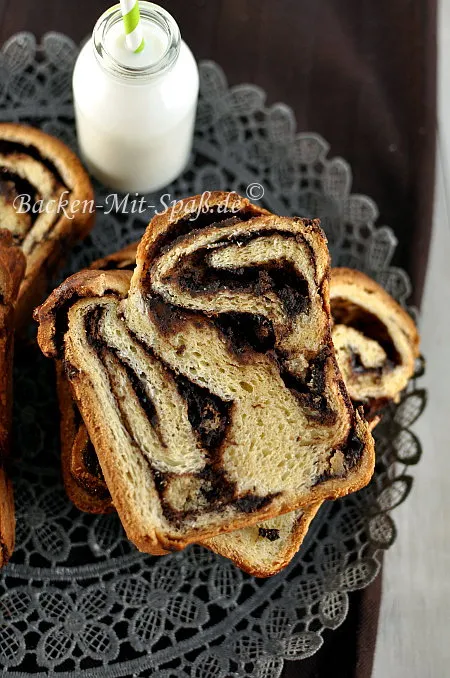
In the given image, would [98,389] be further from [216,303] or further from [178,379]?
[216,303]

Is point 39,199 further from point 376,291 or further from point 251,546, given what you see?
point 251,546

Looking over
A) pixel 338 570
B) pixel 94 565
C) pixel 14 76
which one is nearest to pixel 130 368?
pixel 94 565

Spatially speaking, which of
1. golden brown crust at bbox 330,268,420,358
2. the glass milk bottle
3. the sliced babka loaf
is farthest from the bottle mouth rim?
golden brown crust at bbox 330,268,420,358

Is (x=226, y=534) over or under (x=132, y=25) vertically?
under

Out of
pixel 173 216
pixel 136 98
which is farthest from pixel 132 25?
pixel 173 216

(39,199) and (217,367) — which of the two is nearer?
(217,367)

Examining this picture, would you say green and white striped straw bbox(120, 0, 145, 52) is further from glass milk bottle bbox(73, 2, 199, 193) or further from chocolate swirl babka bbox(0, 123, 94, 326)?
chocolate swirl babka bbox(0, 123, 94, 326)
